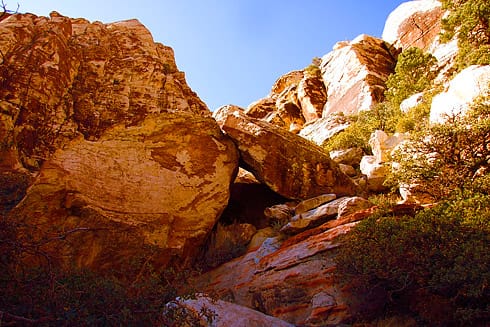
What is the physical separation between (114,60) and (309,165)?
15589 mm

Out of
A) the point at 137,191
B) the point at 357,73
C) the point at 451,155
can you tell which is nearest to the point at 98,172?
the point at 137,191

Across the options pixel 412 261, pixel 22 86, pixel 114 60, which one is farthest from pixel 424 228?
pixel 114 60

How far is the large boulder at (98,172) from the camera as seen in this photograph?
8398 mm

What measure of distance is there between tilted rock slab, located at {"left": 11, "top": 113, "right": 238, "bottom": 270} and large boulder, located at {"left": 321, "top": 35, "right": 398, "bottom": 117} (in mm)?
16476

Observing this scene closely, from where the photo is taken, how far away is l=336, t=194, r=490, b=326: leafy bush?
520 cm

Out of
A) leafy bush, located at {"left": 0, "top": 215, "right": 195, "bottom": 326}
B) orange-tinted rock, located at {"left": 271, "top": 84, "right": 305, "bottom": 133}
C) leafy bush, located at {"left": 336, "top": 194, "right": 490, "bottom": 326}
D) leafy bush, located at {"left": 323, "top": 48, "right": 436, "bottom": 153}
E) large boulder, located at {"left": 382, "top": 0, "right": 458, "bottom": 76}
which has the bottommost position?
leafy bush, located at {"left": 336, "top": 194, "right": 490, "bottom": 326}

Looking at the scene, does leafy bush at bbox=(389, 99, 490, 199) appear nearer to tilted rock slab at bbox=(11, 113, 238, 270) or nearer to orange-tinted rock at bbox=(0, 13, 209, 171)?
tilted rock slab at bbox=(11, 113, 238, 270)

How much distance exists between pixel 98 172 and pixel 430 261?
24.3 ft

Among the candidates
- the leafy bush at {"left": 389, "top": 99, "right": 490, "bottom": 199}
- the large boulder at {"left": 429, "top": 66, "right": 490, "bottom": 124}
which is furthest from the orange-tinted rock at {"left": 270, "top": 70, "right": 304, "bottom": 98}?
the leafy bush at {"left": 389, "top": 99, "right": 490, "bottom": 199}

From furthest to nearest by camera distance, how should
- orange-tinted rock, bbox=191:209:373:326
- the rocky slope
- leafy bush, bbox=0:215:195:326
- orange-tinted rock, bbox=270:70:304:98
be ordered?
1. orange-tinted rock, bbox=270:70:304:98
2. the rocky slope
3. orange-tinted rock, bbox=191:209:373:326
4. leafy bush, bbox=0:215:195:326

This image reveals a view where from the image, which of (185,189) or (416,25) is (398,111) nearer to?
(185,189)

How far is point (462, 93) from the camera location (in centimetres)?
1084

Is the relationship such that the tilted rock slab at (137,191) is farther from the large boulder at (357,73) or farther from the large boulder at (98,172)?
the large boulder at (357,73)

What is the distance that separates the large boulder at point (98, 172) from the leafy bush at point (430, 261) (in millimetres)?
3528
